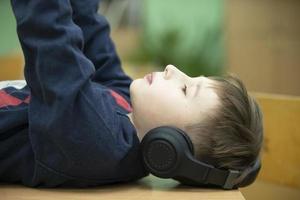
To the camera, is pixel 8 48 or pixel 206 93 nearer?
pixel 206 93

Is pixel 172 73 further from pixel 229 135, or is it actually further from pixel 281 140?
pixel 281 140

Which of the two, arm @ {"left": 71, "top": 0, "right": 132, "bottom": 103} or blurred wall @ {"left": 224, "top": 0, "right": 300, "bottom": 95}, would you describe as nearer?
arm @ {"left": 71, "top": 0, "right": 132, "bottom": 103}

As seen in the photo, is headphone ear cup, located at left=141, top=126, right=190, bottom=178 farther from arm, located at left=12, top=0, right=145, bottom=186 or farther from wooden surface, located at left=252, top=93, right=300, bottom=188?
wooden surface, located at left=252, top=93, right=300, bottom=188

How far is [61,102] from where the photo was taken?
87 centimetres

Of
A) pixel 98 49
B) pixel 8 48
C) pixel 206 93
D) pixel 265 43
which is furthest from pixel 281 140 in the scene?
pixel 265 43

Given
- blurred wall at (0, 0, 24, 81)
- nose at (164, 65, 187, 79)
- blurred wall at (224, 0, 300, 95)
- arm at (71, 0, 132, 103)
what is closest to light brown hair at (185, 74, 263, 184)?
nose at (164, 65, 187, 79)

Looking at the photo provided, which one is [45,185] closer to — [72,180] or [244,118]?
[72,180]

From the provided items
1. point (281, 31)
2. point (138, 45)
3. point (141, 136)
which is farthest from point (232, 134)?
point (138, 45)

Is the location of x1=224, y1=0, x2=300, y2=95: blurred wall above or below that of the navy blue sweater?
below

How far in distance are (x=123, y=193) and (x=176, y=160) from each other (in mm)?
126

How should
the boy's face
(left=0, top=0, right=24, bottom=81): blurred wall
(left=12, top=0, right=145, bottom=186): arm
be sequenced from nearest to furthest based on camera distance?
1. (left=12, top=0, right=145, bottom=186): arm
2. the boy's face
3. (left=0, top=0, right=24, bottom=81): blurred wall

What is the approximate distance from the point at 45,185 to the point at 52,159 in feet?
0.29

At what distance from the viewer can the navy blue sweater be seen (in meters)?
0.88

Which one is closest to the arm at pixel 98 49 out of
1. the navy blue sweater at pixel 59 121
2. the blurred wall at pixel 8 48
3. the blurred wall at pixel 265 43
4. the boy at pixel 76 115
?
the boy at pixel 76 115
